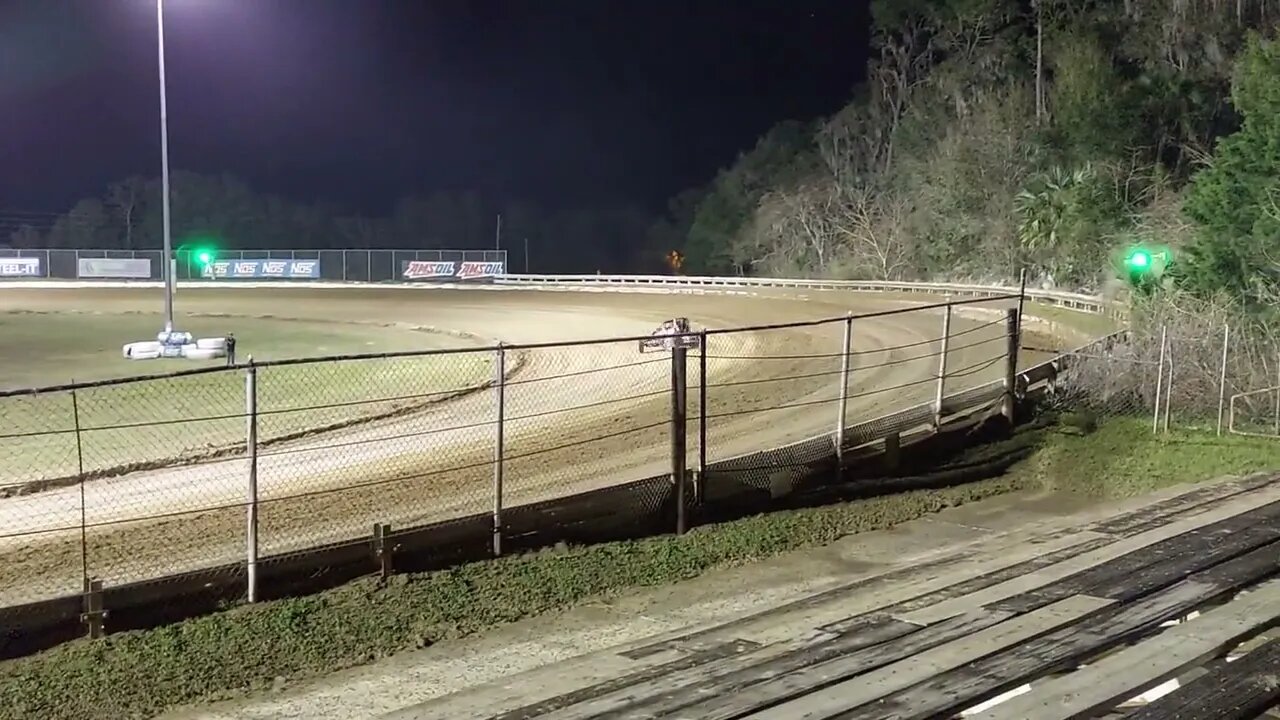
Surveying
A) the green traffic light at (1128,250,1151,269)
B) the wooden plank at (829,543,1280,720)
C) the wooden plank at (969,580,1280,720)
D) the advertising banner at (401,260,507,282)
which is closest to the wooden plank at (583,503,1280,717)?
the wooden plank at (829,543,1280,720)

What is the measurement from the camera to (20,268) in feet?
226

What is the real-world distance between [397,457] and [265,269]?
190ft

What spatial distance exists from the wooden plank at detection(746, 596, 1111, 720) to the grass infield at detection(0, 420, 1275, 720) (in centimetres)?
284

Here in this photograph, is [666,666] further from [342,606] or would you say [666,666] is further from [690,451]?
[690,451]

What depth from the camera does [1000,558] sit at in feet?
30.1

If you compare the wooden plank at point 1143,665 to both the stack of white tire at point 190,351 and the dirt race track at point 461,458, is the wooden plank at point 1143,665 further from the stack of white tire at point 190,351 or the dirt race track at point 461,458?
the stack of white tire at point 190,351

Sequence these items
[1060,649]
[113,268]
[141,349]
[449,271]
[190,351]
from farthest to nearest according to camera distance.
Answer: [113,268], [449,271], [141,349], [190,351], [1060,649]

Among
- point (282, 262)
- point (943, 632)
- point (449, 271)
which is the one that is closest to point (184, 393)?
point (943, 632)

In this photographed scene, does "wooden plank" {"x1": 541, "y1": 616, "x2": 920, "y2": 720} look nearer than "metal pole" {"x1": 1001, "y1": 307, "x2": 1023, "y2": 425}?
Yes

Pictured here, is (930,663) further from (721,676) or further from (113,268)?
(113,268)

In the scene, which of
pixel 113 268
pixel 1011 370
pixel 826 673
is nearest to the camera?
pixel 826 673

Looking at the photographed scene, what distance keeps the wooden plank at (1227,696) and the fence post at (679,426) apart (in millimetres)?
4990

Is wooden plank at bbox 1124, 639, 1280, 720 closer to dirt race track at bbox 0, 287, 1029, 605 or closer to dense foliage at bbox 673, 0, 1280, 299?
dirt race track at bbox 0, 287, 1029, 605

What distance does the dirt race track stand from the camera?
30.7ft
